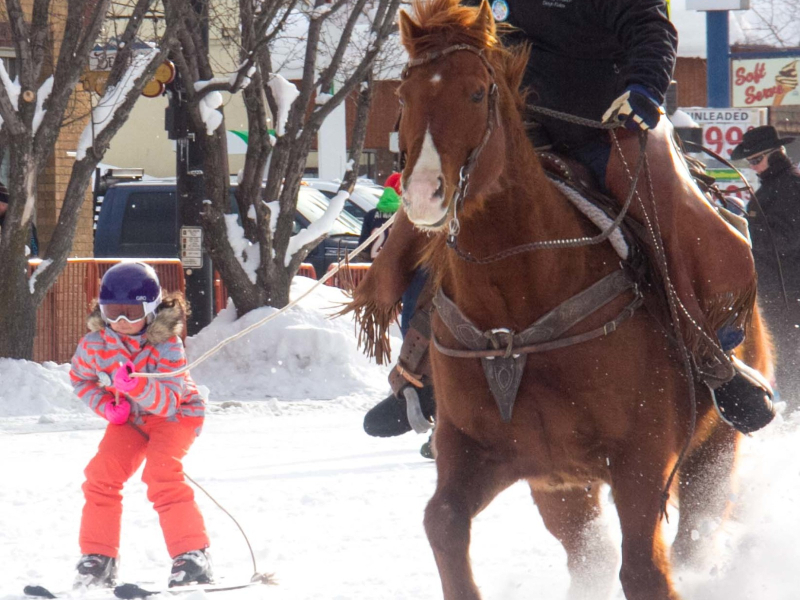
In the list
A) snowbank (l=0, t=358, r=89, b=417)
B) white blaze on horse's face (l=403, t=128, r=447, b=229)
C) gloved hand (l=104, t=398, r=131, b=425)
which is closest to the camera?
white blaze on horse's face (l=403, t=128, r=447, b=229)

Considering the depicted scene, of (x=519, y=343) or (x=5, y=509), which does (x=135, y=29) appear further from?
(x=519, y=343)

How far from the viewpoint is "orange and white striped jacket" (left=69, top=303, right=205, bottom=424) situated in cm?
532

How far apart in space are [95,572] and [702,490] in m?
2.46

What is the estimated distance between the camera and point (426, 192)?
134 inches

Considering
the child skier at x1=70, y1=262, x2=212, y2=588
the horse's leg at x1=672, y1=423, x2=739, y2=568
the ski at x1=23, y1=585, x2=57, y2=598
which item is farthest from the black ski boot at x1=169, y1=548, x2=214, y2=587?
the horse's leg at x1=672, y1=423, x2=739, y2=568

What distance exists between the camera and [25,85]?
1130 cm

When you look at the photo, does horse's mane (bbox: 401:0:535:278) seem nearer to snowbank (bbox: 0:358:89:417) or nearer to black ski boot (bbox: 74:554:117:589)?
black ski boot (bbox: 74:554:117:589)

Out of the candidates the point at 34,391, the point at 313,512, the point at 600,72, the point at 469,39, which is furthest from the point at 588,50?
the point at 34,391

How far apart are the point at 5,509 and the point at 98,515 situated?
1.78 m

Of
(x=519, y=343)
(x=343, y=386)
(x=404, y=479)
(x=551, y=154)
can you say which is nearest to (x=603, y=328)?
(x=519, y=343)

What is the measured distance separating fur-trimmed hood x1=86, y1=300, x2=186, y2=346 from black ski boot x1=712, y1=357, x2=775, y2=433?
7.37ft

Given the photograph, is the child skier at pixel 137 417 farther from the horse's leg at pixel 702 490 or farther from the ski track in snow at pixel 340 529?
the horse's leg at pixel 702 490

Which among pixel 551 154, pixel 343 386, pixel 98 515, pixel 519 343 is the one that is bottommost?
pixel 343 386

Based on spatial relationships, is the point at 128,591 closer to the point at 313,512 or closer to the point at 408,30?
the point at 313,512
